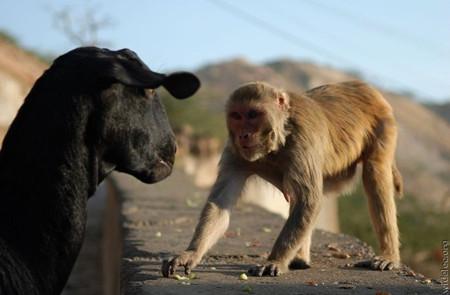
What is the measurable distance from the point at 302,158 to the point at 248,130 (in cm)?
42

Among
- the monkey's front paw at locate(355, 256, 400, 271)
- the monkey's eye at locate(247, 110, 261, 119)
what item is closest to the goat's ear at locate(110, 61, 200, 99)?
the monkey's eye at locate(247, 110, 261, 119)

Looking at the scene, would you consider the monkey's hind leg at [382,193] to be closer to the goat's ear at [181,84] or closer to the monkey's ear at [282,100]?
the monkey's ear at [282,100]

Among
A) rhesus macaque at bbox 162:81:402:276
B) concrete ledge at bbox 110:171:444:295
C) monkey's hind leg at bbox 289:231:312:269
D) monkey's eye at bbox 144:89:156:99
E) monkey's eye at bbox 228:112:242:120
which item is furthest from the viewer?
monkey's eye at bbox 228:112:242:120

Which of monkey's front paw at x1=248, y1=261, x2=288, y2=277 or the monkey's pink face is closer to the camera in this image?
monkey's front paw at x1=248, y1=261, x2=288, y2=277

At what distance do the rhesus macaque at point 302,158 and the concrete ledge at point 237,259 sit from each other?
0.19 meters

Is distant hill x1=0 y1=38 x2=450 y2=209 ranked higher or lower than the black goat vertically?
higher

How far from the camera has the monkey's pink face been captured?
6.02 m

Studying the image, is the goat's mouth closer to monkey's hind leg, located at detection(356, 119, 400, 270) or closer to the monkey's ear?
the monkey's ear

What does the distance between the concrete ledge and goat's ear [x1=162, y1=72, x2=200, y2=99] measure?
1306mm

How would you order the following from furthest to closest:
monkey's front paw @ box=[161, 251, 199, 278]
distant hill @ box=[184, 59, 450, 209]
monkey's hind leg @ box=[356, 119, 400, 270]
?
distant hill @ box=[184, 59, 450, 209] → monkey's hind leg @ box=[356, 119, 400, 270] → monkey's front paw @ box=[161, 251, 199, 278]

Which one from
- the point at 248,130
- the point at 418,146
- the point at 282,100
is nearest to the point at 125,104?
the point at 248,130

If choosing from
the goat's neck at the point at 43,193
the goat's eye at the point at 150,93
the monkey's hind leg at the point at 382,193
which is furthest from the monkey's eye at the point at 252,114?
the goat's neck at the point at 43,193

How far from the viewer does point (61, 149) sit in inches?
151

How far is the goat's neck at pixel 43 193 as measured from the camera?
3.79 m
